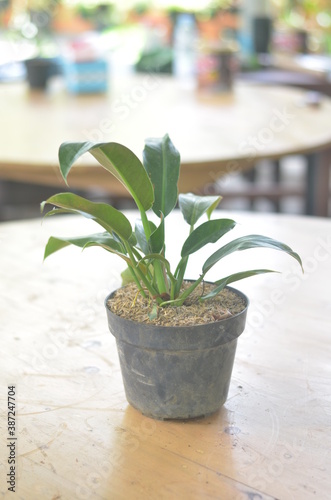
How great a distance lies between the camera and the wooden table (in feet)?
2.49

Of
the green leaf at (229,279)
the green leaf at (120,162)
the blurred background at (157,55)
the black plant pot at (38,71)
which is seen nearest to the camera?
the green leaf at (120,162)

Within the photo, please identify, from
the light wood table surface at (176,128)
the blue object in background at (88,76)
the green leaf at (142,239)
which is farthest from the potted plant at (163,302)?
the blue object in background at (88,76)

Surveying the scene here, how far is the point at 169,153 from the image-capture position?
2.94 feet

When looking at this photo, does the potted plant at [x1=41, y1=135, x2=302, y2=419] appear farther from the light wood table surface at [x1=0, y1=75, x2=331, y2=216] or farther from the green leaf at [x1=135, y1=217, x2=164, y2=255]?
the light wood table surface at [x1=0, y1=75, x2=331, y2=216]

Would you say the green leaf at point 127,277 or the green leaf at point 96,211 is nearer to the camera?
the green leaf at point 96,211

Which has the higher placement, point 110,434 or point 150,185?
point 150,185

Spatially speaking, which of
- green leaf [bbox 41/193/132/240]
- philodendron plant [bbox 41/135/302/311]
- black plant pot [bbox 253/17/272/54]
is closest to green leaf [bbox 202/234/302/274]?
philodendron plant [bbox 41/135/302/311]

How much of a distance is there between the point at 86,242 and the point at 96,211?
51 mm

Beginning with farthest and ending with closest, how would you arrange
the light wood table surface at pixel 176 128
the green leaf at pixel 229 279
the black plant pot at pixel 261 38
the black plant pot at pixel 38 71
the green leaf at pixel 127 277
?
the black plant pot at pixel 261 38 < the black plant pot at pixel 38 71 < the light wood table surface at pixel 176 128 < the green leaf at pixel 127 277 < the green leaf at pixel 229 279

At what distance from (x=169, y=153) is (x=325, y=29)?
6651 mm

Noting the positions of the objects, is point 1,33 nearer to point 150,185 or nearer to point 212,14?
point 212,14

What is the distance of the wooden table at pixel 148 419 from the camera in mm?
758

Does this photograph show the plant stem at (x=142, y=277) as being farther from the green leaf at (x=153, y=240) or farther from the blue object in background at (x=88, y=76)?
the blue object in background at (x=88, y=76)

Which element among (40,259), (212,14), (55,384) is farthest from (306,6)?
(55,384)
